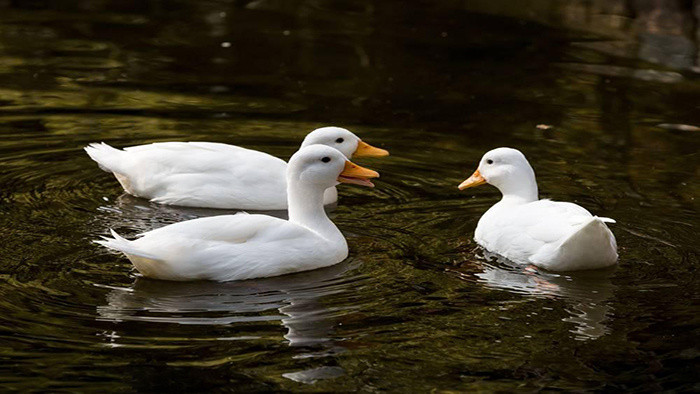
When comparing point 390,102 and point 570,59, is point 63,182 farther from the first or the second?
point 570,59

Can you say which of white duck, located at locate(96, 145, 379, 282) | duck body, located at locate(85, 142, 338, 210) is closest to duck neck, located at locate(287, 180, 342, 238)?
white duck, located at locate(96, 145, 379, 282)

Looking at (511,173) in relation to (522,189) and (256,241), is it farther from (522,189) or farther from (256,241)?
(256,241)

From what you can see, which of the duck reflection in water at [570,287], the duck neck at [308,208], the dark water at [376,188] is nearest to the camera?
the dark water at [376,188]

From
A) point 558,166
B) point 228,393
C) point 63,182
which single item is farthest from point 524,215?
point 63,182

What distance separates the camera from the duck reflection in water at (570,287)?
276 inches

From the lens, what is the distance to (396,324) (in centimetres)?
682

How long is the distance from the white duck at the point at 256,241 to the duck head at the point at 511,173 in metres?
1.19

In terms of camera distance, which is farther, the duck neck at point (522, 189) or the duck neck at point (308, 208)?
the duck neck at point (522, 189)

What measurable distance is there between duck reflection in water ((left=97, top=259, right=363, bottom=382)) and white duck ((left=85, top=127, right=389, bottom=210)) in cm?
177

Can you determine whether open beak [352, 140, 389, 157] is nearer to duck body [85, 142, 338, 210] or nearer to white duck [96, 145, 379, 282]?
duck body [85, 142, 338, 210]

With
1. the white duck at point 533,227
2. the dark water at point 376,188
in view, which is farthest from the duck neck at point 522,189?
the dark water at point 376,188

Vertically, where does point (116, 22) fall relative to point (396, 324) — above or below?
above

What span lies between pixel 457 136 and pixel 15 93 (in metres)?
4.43

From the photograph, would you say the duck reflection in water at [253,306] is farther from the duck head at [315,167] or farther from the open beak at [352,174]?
the open beak at [352,174]
